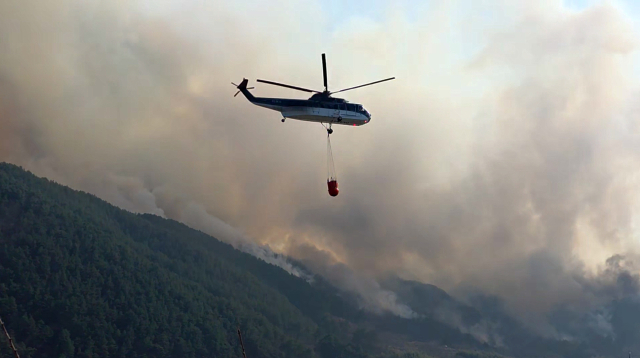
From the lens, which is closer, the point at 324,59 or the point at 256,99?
the point at 324,59

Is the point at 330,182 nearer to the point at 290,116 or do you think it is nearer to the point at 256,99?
the point at 290,116

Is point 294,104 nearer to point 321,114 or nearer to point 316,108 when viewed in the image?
point 316,108

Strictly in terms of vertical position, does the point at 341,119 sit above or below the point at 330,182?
above

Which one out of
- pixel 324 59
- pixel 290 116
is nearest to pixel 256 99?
pixel 290 116

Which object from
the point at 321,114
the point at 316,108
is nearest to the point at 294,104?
the point at 316,108

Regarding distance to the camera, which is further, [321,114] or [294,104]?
[321,114]
